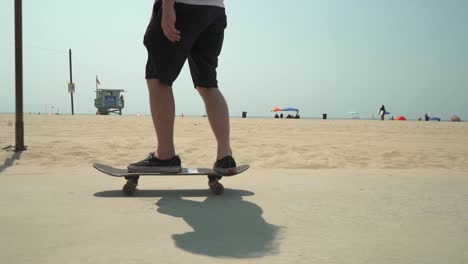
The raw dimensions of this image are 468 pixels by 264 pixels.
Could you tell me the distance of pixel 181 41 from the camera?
234cm

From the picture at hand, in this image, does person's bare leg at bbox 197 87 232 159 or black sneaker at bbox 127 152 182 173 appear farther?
person's bare leg at bbox 197 87 232 159

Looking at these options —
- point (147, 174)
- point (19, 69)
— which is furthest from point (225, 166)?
point (19, 69)

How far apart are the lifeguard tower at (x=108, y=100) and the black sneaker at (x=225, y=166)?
33.5m

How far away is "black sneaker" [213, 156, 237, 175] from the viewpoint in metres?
2.44

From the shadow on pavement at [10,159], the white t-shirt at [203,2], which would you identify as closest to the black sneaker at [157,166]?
the white t-shirt at [203,2]

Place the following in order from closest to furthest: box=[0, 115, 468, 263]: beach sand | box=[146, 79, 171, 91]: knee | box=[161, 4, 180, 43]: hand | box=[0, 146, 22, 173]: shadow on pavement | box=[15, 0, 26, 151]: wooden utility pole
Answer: box=[0, 115, 468, 263]: beach sand → box=[161, 4, 180, 43]: hand → box=[146, 79, 171, 91]: knee → box=[0, 146, 22, 173]: shadow on pavement → box=[15, 0, 26, 151]: wooden utility pole

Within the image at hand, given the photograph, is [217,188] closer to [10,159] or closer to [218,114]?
[218,114]

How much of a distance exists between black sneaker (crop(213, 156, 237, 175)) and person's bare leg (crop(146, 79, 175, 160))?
1.04 ft

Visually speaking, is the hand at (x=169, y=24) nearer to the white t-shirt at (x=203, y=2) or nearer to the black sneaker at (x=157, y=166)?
the white t-shirt at (x=203, y=2)

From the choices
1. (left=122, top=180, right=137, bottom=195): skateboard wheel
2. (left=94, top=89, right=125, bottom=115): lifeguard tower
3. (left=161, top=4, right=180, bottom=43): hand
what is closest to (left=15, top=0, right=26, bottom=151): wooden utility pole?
(left=122, top=180, right=137, bottom=195): skateboard wheel

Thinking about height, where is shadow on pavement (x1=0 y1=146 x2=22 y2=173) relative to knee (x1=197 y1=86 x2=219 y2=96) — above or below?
below

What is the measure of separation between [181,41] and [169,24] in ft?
0.43

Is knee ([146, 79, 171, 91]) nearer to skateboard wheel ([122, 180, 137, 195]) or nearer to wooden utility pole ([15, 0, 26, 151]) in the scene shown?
skateboard wheel ([122, 180, 137, 195])

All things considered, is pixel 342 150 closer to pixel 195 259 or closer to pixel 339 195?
pixel 339 195
